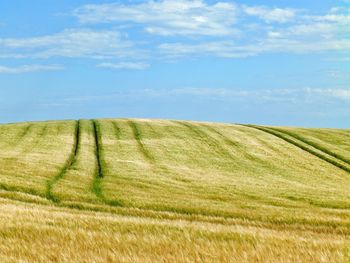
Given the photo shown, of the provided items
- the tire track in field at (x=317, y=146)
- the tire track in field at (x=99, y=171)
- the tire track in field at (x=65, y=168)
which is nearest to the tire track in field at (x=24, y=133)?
the tire track in field at (x=65, y=168)

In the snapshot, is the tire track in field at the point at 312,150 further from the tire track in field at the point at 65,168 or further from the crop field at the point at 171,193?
the tire track in field at the point at 65,168

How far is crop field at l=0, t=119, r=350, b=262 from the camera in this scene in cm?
789

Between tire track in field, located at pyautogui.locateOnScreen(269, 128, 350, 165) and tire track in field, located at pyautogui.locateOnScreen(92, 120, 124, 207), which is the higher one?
tire track in field, located at pyautogui.locateOnScreen(269, 128, 350, 165)

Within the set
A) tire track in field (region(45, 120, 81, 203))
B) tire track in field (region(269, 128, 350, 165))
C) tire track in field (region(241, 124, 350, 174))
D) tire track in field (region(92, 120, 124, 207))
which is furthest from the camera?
tire track in field (region(269, 128, 350, 165))

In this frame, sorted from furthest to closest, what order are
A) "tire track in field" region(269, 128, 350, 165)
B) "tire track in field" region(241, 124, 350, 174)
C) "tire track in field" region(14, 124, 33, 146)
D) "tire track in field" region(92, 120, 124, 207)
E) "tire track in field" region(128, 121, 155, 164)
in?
"tire track in field" region(14, 124, 33, 146) → "tire track in field" region(269, 128, 350, 165) → "tire track in field" region(241, 124, 350, 174) → "tire track in field" region(128, 121, 155, 164) → "tire track in field" region(92, 120, 124, 207)

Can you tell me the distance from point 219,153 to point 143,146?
8.08 meters

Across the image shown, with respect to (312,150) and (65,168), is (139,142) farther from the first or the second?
(312,150)

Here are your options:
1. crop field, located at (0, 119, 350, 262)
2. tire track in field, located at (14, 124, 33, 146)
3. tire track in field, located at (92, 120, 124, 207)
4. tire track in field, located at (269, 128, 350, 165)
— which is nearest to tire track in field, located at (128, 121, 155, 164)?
crop field, located at (0, 119, 350, 262)

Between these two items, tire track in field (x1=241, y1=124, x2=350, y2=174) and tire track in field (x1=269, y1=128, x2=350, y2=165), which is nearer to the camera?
tire track in field (x1=241, y1=124, x2=350, y2=174)

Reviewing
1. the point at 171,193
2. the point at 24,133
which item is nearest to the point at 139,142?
the point at 24,133

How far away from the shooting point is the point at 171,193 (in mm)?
30344

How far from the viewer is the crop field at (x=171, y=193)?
7895mm

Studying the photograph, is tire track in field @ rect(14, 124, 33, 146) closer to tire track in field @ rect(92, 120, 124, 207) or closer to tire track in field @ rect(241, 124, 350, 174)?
tire track in field @ rect(92, 120, 124, 207)

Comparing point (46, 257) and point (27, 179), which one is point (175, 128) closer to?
point (27, 179)
